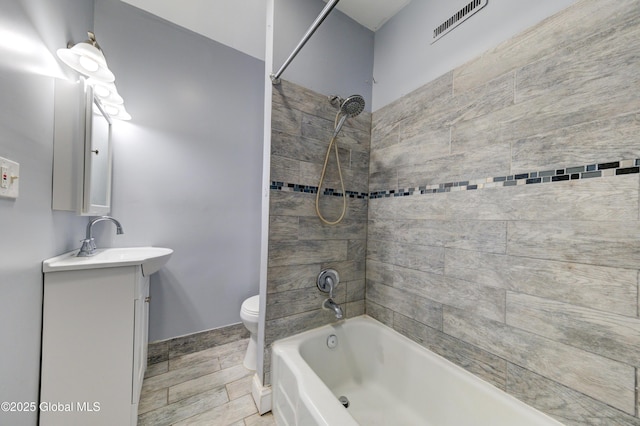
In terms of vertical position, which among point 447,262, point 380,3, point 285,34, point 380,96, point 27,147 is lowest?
point 447,262

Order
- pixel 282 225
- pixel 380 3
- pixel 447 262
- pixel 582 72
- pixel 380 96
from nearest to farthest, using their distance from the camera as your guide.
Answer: pixel 582 72 < pixel 447 262 < pixel 282 225 < pixel 380 3 < pixel 380 96

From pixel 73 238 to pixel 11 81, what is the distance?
92 cm

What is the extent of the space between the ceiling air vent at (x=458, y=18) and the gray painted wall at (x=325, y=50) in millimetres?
530

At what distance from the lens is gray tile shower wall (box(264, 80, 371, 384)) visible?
135 centimetres

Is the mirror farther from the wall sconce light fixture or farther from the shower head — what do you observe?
the shower head

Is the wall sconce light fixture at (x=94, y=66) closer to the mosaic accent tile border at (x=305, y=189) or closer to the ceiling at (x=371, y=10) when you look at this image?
the mosaic accent tile border at (x=305, y=189)

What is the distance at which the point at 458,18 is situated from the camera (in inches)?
48.6

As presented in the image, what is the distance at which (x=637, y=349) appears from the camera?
0.71 m

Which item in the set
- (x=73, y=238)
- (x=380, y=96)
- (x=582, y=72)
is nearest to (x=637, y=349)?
(x=582, y=72)

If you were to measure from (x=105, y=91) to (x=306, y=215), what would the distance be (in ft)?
5.14

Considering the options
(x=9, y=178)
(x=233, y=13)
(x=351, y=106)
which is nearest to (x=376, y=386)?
(x=351, y=106)

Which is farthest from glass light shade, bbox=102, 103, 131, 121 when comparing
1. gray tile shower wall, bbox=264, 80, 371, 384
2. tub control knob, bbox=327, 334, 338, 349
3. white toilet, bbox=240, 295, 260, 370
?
tub control knob, bbox=327, 334, 338, 349

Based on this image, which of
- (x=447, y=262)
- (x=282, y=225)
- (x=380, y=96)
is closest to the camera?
(x=447, y=262)

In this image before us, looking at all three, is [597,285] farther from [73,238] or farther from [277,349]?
[73,238]
